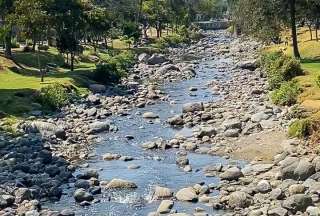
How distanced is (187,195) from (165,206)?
2007 millimetres

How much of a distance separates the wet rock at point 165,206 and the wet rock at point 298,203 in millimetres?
5300

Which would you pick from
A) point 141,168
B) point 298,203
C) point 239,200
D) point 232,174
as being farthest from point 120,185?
point 298,203

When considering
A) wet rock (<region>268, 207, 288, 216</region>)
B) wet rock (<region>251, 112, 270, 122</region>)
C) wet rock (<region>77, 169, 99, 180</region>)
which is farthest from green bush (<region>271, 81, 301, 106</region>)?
wet rock (<region>268, 207, 288, 216</region>)

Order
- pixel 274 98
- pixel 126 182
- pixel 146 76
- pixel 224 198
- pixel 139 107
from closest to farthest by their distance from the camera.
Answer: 1. pixel 224 198
2. pixel 126 182
3. pixel 274 98
4. pixel 139 107
5. pixel 146 76

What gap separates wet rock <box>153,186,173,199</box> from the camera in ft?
96.2

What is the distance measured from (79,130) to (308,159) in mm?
21008

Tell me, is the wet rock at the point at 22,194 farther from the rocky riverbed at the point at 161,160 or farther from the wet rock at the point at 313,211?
the wet rock at the point at 313,211

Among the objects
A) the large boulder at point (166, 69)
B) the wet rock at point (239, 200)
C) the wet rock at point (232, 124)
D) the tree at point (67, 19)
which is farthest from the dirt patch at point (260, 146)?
the large boulder at point (166, 69)

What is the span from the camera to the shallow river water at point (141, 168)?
2803 cm

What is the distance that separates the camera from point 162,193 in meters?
29.5

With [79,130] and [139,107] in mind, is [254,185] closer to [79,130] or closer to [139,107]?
[79,130]

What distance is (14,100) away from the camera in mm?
51938

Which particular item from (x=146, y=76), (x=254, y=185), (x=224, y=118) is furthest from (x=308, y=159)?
(x=146, y=76)

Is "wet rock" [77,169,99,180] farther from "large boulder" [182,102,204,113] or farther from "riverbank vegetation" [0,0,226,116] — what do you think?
"large boulder" [182,102,204,113]
